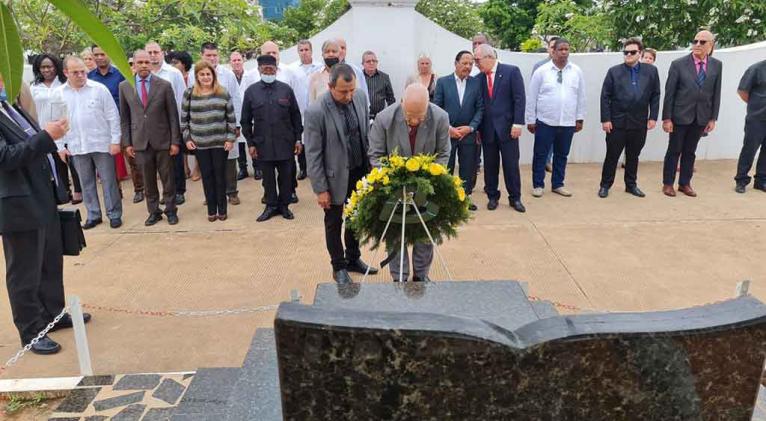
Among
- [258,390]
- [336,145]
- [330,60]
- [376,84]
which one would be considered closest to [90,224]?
[330,60]

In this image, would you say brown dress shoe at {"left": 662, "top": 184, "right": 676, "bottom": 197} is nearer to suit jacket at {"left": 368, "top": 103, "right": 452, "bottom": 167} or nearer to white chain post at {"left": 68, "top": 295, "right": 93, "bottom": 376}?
suit jacket at {"left": 368, "top": 103, "right": 452, "bottom": 167}

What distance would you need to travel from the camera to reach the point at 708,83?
718 cm

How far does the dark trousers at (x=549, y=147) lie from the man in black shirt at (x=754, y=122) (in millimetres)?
2193

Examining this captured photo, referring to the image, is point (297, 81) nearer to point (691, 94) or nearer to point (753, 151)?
point (691, 94)

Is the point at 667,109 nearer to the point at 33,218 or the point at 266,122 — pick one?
the point at 266,122

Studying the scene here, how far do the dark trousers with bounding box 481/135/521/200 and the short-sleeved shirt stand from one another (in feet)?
9.98

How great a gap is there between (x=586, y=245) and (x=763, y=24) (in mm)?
6772

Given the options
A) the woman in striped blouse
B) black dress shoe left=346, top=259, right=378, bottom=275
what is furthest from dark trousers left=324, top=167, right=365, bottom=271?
the woman in striped blouse

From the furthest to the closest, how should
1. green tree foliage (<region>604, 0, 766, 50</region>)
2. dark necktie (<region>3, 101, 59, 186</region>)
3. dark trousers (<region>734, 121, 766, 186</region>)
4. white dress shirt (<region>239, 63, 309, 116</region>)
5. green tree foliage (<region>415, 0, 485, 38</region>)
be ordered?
green tree foliage (<region>415, 0, 485, 38</region>) < green tree foliage (<region>604, 0, 766, 50</region>) < white dress shirt (<region>239, 63, 309, 116</region>) < dark trousers (<region>734, 121, 766, 186</region>) < dark necktie (<region>3, 101, 59, 186</region>)

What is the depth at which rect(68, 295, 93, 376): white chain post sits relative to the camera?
3633 millimetres

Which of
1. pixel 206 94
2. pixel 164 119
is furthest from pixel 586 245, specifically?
pixel 164 119

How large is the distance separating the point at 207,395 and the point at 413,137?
2.39 meters

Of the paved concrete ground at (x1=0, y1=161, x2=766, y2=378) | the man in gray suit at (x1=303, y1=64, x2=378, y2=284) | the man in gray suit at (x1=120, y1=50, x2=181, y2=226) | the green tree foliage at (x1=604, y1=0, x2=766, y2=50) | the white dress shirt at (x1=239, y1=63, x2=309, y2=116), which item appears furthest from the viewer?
the green tree foliage at (x1=604, y1=0, x2=766, y2=50)

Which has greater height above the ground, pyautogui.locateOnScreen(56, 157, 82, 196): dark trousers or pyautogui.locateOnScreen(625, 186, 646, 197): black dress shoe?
pyautogui.locateOnScreen(56, 157, 82, 196): dark trousers
